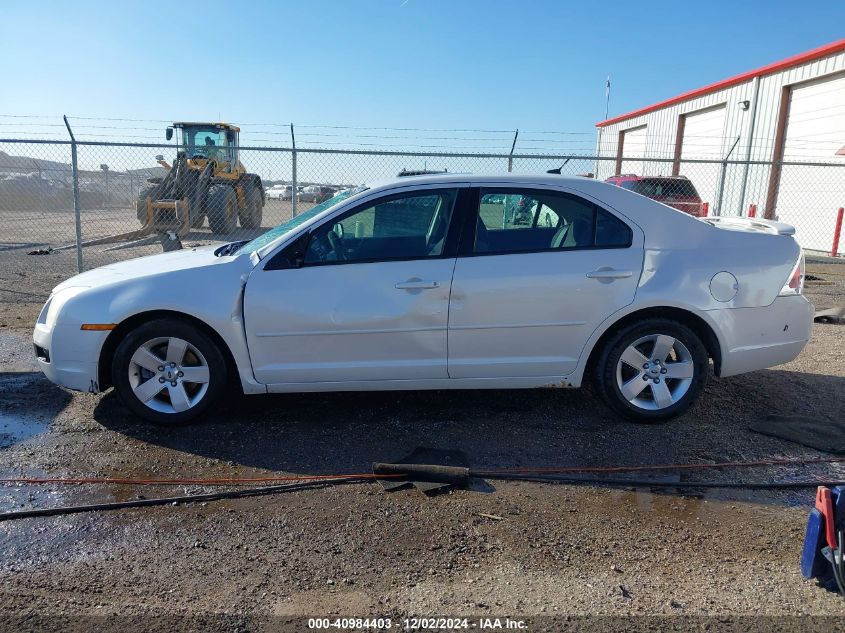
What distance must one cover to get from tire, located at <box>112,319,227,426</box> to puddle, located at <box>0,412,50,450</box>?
0.63 metres

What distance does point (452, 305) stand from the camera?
4.33m

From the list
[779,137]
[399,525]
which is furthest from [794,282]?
[779,137]

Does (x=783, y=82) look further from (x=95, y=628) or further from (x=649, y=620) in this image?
(x=95, y=628)

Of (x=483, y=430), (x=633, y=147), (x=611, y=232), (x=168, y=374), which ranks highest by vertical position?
(x=633, y=147)

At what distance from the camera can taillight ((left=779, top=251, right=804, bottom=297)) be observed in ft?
14.9

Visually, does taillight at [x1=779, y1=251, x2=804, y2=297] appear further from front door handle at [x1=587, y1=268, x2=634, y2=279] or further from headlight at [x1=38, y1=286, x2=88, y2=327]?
headlight at [x1=38, y1=286, x2=88, y2=327]

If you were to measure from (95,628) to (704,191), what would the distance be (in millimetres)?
23068

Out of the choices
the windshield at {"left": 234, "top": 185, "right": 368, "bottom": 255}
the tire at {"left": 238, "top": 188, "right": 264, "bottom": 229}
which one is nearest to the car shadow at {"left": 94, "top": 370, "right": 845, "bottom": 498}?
the windshield at {"left": 234, "top": 185, "right": 368, "bottom": 255}

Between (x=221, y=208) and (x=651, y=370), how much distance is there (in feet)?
46.8

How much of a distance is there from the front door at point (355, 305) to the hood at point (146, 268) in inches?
20.0

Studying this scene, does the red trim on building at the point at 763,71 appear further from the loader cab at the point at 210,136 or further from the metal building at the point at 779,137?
the loader cab at the point at 210,136

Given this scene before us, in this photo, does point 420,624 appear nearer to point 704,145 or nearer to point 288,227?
point 288,227

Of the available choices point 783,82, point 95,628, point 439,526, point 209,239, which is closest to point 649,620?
point 439,526

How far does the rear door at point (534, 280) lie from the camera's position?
4.35 meters
